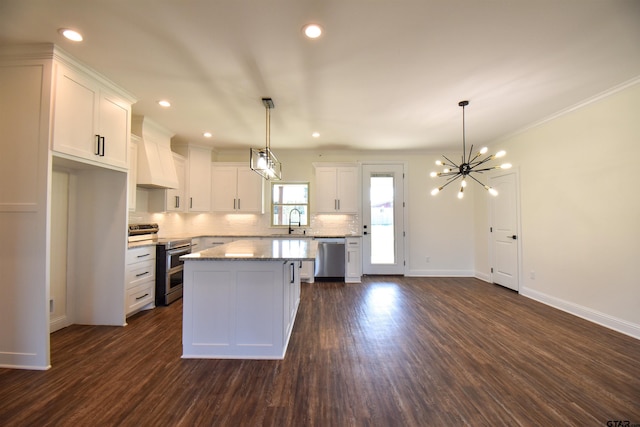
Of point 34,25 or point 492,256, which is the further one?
point 492,256

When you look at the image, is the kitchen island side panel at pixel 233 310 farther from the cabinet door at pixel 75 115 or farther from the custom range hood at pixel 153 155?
the custom range hood at pixel 153 155

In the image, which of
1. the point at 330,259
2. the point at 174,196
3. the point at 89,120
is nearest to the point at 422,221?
the point at 330,259

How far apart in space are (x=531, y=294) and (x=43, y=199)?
6.22 metres

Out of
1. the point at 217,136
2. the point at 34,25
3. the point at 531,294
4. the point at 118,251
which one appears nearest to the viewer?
the point at 34,25

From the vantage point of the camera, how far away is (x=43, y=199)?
215cm

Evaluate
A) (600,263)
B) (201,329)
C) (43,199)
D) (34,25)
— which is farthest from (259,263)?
(600,263)

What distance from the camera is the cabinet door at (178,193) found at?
4.48 meters

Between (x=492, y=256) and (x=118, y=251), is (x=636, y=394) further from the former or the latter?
(x=118, y=251)

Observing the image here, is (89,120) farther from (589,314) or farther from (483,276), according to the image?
(483,276)

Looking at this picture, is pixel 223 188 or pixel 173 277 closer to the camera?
pixel 173 277

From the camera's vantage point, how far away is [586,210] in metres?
3.24

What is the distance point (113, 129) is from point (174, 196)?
1.92 meters

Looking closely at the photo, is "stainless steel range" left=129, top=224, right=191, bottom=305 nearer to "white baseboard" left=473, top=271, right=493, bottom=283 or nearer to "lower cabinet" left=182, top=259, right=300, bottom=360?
"lower cabinet" left=182, top=259, right=300, bottom=360

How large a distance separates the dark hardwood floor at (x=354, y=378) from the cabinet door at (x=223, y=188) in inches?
98.0
